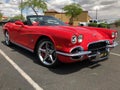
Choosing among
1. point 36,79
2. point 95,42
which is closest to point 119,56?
point 95,42

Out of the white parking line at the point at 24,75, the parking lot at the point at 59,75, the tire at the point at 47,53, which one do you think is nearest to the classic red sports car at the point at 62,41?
the tire at the point at 47,53

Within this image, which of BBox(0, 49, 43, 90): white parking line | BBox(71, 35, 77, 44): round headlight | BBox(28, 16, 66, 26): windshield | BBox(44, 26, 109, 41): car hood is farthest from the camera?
BBox(28, 16, 66, 26): windshield

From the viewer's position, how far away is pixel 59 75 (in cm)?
468

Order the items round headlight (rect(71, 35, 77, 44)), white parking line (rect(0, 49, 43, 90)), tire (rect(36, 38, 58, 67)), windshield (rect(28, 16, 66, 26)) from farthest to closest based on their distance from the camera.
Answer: windshield (rect(28, 16, 66, 26)) → tire (rect(36, 38, 58, 67)) → round headlight (rect(71, 35, 77, 44)) → white parking line (rect(0, 49, 43, 90))

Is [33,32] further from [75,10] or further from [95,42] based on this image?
[75,10]

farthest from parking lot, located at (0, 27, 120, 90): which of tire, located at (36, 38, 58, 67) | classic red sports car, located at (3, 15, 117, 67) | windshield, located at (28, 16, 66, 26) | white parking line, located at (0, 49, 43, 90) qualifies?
windshield, located at (28, 16, 66, 26)

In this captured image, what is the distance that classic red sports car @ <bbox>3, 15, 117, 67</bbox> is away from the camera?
15.2ft

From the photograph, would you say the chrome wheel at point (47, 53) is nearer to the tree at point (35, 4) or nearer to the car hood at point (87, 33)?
the car hood at point (87, 33)

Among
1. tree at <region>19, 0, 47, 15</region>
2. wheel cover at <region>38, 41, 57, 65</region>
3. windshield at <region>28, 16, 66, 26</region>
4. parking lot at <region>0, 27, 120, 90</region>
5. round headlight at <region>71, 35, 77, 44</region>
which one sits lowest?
parking lot at <region>0, 27, 120, 90</region>

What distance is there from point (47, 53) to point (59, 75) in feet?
2.92

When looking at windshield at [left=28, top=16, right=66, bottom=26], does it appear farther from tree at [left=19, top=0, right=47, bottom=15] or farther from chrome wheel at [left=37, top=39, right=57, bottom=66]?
tree at [left=19, top=0, right=47, bottom=15]

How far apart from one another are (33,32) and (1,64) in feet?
3.92

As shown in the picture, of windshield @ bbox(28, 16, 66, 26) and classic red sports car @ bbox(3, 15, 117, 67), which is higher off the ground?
windshield @ bbox(28, 16, 66, 26)

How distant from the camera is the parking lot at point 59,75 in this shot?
402cm
